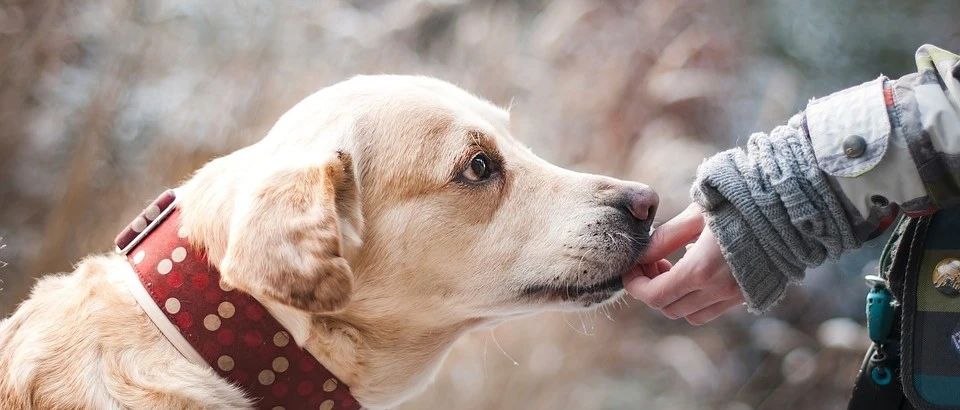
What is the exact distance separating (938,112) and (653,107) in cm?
198

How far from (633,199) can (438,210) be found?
450mm

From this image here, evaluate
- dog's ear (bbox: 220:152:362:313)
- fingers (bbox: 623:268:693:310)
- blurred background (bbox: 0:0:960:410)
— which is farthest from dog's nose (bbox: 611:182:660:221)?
blurred background (bbox: 0:0:960:410)

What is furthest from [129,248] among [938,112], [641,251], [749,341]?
[749,341]

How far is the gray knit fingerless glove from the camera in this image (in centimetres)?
156

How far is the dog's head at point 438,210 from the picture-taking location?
178 cm

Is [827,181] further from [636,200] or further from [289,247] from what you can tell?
[289,247]

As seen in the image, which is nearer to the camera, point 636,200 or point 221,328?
point 221,328

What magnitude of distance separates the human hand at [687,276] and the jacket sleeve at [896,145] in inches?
11.0

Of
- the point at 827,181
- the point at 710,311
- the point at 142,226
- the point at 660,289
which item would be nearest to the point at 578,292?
the point at 660,289

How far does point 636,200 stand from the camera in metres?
1.87

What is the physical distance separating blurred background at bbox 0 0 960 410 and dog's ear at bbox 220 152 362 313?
5.59ft

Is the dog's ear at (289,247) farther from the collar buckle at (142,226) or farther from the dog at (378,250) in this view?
the collar buckle at (142,226)

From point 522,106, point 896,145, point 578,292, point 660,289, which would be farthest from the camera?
point 522,106

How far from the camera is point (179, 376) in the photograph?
1588 millimetres
